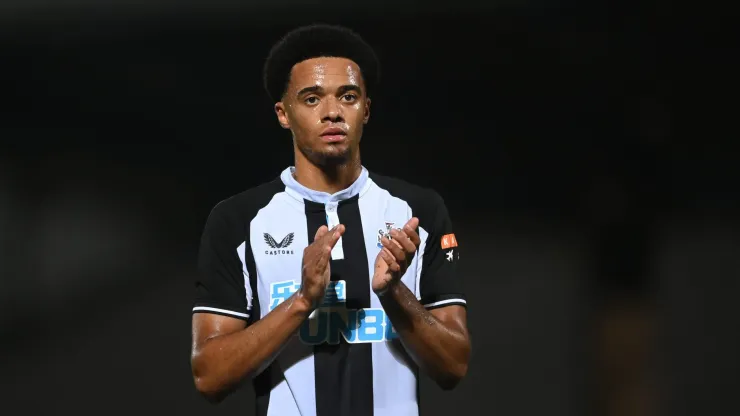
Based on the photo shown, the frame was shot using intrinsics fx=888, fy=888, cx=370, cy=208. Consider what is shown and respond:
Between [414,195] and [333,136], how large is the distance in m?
0.23

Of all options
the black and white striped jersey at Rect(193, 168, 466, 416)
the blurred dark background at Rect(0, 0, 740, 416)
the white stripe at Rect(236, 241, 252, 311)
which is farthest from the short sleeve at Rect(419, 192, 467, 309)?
the blurred dark background at Rect(0, 0, 740, 416)

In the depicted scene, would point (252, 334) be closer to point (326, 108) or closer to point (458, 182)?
point (326, 108)

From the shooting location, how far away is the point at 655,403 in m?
3.05

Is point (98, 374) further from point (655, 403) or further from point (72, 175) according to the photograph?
point (655, 403)

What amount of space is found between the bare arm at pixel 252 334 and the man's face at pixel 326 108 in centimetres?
22

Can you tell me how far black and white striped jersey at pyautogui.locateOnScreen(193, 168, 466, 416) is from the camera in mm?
1688

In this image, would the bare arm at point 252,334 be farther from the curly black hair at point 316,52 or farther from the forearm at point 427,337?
the curly black hair at point 316,52

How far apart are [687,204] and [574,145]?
0.46 meters

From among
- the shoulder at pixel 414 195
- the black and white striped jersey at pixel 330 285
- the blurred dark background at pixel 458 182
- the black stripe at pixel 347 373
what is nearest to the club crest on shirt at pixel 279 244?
the black and white striped jersey at pixel 330 285

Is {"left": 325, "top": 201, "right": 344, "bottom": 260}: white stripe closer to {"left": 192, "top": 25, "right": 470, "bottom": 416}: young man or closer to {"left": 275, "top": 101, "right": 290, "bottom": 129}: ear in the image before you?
{"left": 192, "top": 25, "right": 470, "bottom": 416}: young man

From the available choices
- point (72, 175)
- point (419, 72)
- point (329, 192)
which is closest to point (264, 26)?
point (419, 72)

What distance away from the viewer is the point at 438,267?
5.82 feet

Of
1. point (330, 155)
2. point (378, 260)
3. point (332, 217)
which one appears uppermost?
point (330, 155)

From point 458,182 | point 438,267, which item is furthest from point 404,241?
point 458,182
